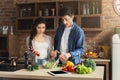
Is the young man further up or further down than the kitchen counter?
further up

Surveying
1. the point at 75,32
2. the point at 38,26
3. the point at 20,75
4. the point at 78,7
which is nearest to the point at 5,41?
the point at 78,7

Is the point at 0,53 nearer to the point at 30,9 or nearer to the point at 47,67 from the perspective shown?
the point at 30,9

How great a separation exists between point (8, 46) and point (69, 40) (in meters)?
2.36

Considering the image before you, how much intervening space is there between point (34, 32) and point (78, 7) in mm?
1878

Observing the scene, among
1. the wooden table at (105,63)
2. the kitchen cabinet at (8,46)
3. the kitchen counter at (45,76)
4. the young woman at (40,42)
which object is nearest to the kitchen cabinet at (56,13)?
the kitchen cabinet at (8,46)

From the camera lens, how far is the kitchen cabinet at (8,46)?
5039 mm

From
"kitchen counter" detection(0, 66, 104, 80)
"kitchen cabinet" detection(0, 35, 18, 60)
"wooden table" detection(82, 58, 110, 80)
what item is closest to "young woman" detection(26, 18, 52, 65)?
"kitchen counter" detection(0, 66, 104, 80)

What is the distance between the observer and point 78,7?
4887mm

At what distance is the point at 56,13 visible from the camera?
16.2ft

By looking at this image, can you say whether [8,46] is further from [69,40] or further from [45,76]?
[45,76]

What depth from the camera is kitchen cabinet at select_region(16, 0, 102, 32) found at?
4.83 m

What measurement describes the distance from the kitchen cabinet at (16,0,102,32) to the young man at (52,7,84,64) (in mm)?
1696

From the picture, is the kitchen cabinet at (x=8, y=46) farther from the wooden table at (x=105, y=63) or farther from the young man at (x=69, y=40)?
the young man at (x=69, y=40)

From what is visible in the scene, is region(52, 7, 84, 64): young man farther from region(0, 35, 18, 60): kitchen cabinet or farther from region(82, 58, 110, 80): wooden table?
region(0, 35, 18, 60): kitchen cabinet
